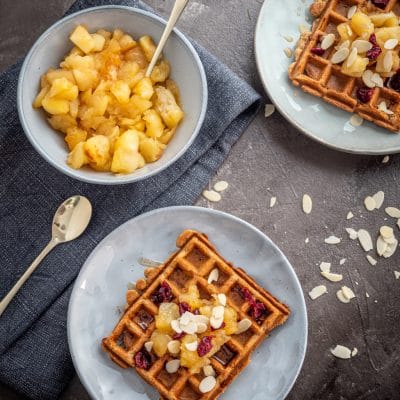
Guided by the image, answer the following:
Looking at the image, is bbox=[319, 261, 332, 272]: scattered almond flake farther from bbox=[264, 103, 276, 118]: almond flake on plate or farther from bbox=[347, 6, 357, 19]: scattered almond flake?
bbox=[347, 6, 357, 19]: scattered almond flake

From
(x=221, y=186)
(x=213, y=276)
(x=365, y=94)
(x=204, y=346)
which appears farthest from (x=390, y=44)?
(x=204, y=346)

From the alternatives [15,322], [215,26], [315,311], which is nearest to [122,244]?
[15,322]

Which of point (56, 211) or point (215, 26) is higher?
point (215, 26)

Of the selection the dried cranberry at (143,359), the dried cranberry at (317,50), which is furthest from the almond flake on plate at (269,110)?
the dried cranberry at (143,359)

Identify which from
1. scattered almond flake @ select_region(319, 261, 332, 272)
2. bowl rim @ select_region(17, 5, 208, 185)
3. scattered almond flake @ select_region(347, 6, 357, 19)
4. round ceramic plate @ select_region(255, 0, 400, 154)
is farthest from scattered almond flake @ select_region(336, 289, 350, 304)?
scattered almond flake @ select_region(347, 6, 357, 19)

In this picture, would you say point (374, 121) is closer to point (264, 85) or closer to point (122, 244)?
point (264, 85)

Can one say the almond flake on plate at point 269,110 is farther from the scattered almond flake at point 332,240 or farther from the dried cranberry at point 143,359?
the dried cranberry at point 143,359
